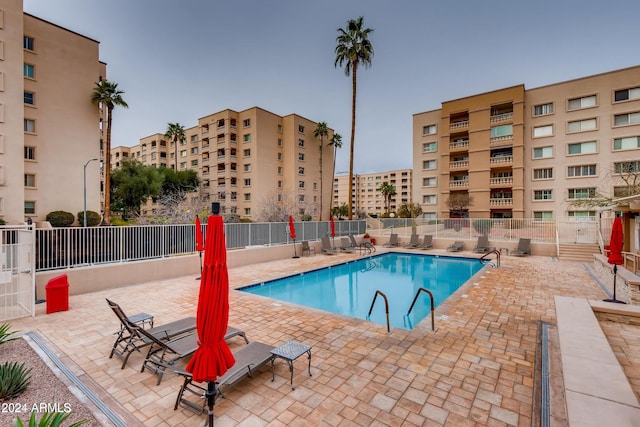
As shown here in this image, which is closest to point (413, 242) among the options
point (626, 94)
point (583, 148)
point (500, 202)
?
point (500, 202)

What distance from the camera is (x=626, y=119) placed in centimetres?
2691

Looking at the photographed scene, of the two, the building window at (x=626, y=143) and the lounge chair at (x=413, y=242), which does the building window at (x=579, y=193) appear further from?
the lounge chair at (x=413, y=242)

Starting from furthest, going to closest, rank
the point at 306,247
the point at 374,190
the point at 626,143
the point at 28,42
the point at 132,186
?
1. the point at 374,190
2. the point at 132,186
3. the point at 626,143
4. the point at 28,42
5. the point at 306,247

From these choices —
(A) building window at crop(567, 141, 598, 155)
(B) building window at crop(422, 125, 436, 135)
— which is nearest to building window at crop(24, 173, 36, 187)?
(B) building window at crop(422, 125, 436, 135)

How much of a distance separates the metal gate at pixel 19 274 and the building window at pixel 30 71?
80.5ft

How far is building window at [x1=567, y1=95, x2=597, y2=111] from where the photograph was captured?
2825 centimetres

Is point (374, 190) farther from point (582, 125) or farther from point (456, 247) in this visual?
point (456, 247)

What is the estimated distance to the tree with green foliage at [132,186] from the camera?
32.2 metres

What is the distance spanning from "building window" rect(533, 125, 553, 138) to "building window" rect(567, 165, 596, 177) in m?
4.19

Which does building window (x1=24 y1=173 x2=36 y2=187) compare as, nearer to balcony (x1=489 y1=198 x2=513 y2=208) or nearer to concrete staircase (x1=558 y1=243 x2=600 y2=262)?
concrete staircase (x1=558 y1=243 x2=600 y2=262)

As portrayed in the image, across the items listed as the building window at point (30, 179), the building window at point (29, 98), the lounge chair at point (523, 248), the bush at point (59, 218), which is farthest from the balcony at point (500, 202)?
the building window at point (29, 98)

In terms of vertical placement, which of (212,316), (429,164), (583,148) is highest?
(429,164)

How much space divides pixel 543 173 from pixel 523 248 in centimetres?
1869

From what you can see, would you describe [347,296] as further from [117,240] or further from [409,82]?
[409,82]
